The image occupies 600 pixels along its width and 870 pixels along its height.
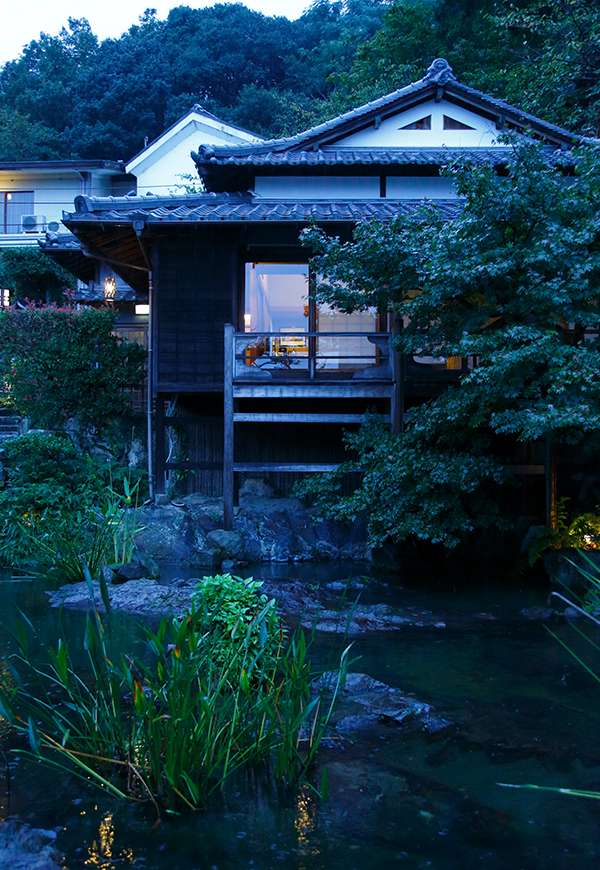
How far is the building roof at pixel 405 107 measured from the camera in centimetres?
1519

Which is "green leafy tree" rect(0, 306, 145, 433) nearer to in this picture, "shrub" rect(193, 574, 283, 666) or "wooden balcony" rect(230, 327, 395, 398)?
"wooden balcony" rect(230, 327, 395, 398)

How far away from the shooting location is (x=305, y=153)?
607 inches

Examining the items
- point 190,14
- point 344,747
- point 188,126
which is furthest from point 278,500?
point 190,14

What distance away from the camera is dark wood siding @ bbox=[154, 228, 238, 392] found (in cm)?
1434

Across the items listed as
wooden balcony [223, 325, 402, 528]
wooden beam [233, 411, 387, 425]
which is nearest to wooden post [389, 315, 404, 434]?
wooden balcony [223, 325, 402, 528]

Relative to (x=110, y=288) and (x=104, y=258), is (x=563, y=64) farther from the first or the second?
(x=110, y=288)

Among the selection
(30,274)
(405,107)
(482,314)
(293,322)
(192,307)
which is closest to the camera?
(482,314)

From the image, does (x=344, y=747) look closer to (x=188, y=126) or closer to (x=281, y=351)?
(x=281, y=351)

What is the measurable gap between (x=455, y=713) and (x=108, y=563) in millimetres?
5965

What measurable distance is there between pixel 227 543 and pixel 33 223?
71.3 feet

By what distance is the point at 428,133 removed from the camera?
16.0 m

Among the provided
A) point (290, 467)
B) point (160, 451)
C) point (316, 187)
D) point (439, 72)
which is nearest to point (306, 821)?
point (290, 467)

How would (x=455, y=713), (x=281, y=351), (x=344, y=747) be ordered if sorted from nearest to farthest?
1. (x=344, y=747)
2. (x=455, y=713)
3. (x=281, y=351)

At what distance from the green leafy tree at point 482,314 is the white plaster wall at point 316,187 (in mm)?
4709
